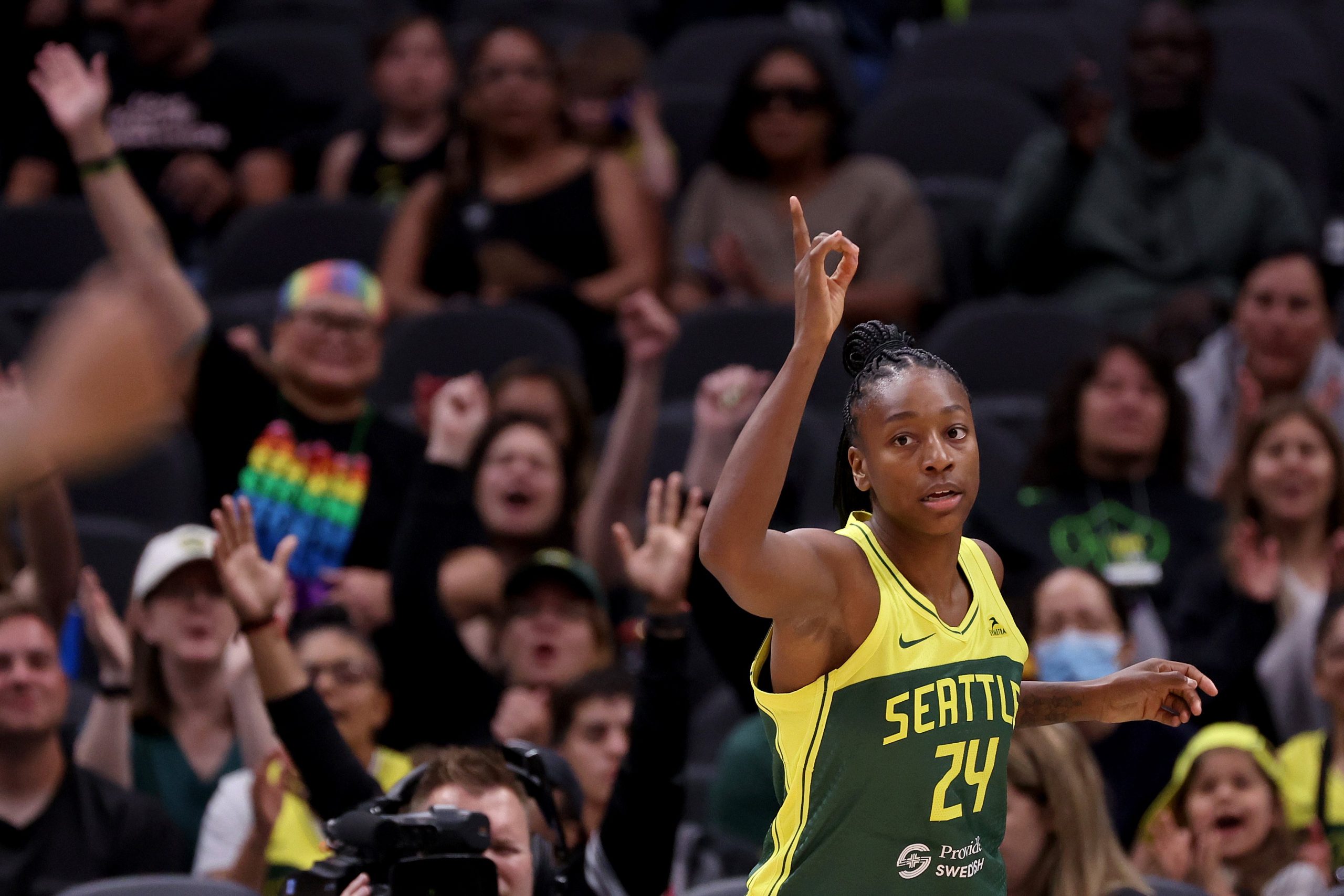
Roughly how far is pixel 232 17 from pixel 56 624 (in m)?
5.12

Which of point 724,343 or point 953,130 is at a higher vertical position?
point 953,130

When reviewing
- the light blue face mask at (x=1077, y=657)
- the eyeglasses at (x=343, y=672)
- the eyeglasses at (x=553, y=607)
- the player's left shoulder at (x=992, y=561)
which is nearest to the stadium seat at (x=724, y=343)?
the eyeglasses at (x=553, y=607)

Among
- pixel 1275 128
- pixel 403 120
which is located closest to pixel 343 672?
pixel 403 120

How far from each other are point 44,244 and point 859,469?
18.7ft

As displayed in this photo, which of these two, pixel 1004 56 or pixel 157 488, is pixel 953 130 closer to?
pixel 1004 56

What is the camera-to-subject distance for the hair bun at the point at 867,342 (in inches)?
108

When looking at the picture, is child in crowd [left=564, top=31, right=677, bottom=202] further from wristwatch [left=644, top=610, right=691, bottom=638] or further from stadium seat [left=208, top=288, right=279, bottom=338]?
wristwatch [left=644, top=610, right=691, bottom=638]

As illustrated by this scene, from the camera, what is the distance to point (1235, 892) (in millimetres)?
4285

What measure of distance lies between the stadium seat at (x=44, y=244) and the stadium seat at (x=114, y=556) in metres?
2.00

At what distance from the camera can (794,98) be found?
269 inches

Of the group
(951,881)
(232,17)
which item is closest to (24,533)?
(951,881)

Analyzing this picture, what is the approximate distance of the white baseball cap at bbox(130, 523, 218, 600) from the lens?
496cm

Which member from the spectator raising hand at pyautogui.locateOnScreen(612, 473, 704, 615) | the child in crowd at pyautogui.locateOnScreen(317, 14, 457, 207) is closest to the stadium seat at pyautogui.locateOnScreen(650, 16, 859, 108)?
the child in crowd at pyautogui.locateOnScreen(317, 14, 457, 207)

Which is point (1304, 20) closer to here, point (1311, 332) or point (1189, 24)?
point (1189, 24)
